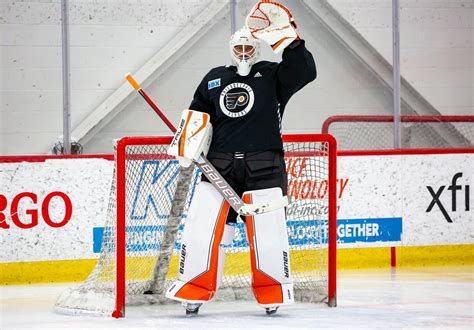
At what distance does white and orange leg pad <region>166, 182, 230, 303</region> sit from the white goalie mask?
0.53 m

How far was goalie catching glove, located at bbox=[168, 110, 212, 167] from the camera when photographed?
4691 millimetres

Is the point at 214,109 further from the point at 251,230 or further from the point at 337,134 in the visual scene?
the point at 337,134

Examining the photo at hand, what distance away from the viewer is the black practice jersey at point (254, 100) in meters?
4.73

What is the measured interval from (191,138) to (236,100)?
0.26 metres

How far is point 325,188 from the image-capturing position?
532 centimetres

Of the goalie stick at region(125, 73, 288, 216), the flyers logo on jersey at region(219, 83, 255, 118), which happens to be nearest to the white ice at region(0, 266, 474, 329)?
the goalie stick at region(125, 73, 288, 216)

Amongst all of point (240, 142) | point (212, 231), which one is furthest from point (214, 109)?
point (212, 231)

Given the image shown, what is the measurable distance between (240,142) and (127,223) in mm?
706

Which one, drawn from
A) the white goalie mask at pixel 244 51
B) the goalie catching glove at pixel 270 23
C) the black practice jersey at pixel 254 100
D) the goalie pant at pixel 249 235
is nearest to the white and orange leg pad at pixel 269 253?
the goalie pant at pixel 249 235

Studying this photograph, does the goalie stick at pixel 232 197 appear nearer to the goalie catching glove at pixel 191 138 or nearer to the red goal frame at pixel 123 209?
the goalie catching glove at pixel 191 138

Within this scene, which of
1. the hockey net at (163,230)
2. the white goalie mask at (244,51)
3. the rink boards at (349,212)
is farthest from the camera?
the rink boards at (349,212)

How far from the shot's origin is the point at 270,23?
460 centimetres

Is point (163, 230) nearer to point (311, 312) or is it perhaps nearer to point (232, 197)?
point (232, 197)

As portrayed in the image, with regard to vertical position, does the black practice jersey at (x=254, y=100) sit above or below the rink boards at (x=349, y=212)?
above
